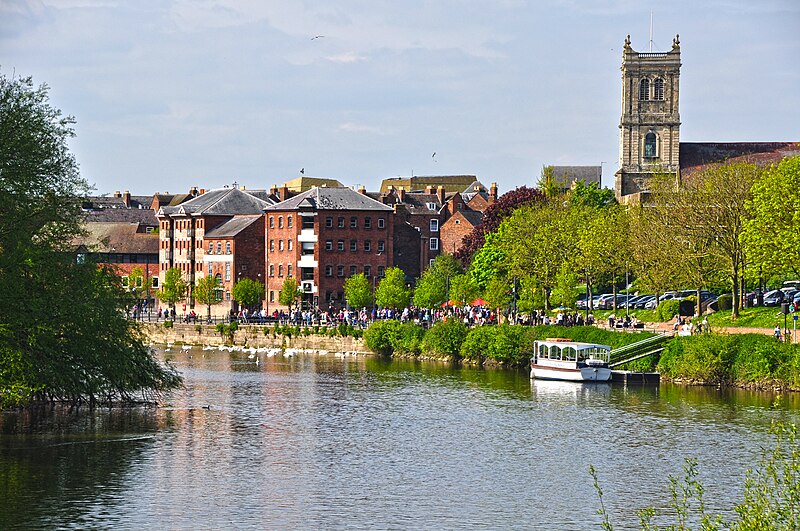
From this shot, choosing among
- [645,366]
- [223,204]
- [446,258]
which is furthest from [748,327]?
[223,204]

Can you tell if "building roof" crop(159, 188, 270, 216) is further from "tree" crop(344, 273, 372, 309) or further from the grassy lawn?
the grassy lawn

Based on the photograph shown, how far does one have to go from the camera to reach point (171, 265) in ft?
495

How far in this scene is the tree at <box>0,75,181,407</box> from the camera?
145ft

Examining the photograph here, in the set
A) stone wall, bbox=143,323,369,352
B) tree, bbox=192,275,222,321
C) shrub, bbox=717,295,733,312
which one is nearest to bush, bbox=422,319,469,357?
stone wall, bbox=143,323,369,352

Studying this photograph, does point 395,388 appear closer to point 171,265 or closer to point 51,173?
point 51,173

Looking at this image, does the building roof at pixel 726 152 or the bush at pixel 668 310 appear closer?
the bush at pixel 668 310

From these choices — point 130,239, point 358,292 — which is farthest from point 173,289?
point 358,292

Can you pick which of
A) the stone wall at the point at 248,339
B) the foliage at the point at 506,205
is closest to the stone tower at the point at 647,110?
the foliage at the point at 506,205

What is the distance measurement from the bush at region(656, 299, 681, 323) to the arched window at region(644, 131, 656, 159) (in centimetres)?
5825

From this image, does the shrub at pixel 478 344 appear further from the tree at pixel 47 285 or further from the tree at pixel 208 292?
the tree at pixel 208 292

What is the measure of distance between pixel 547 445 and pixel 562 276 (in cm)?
4546

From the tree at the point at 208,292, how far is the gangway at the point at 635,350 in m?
63.7

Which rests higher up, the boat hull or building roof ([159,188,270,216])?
building roof ([159,188,270,216])

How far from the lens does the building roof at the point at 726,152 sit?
5261 inches
